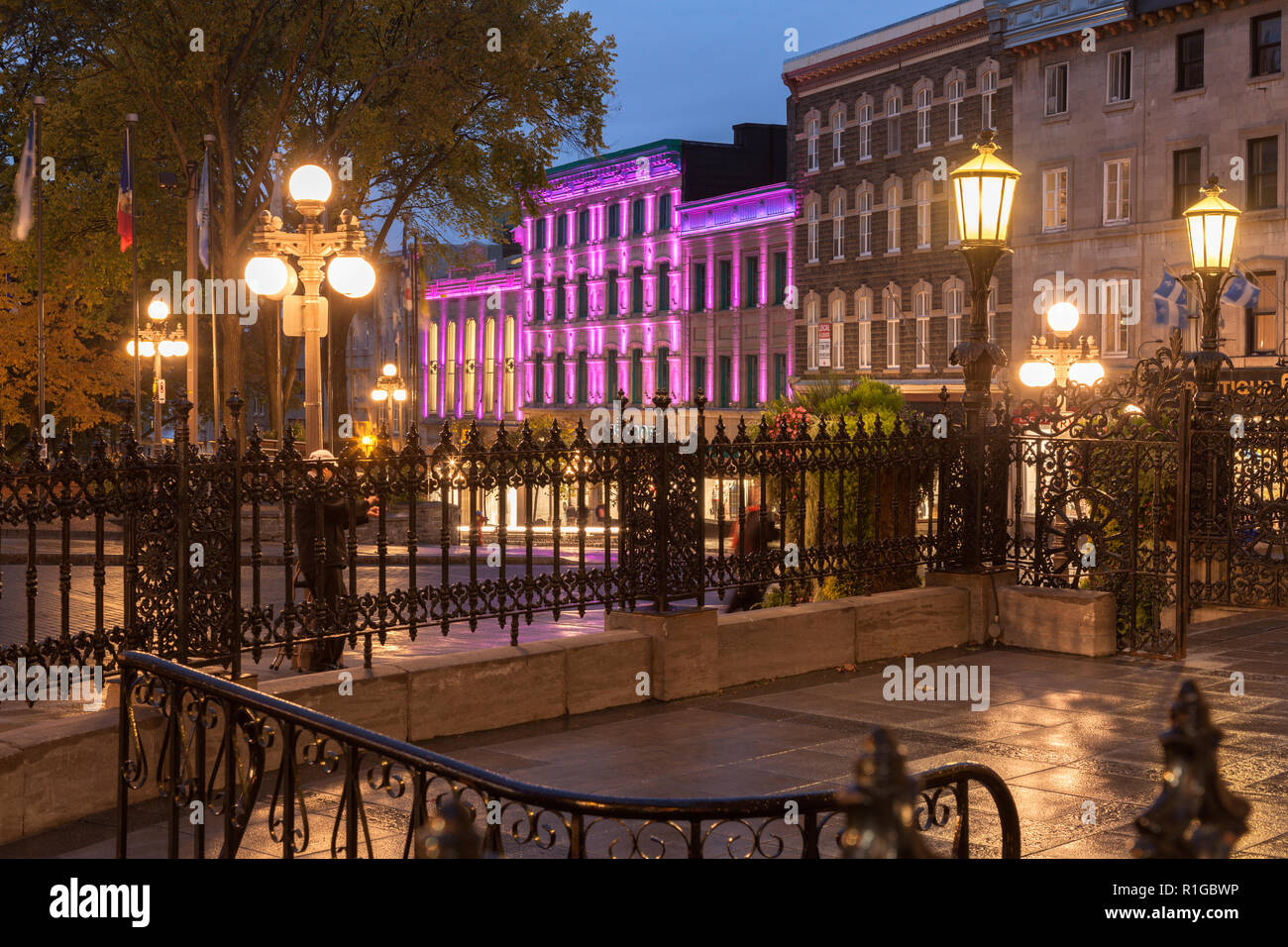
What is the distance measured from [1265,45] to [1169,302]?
272 inches

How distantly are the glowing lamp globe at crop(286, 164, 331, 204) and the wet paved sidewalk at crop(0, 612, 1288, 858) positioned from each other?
20.8 feet

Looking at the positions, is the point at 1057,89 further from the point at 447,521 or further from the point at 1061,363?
the point at 447,521

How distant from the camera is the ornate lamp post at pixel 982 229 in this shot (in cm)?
1240

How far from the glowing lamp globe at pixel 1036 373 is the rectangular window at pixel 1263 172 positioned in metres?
17.3

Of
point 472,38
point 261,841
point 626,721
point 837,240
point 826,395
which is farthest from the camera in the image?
point 837,240

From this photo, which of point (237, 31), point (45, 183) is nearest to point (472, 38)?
point (237, 31)

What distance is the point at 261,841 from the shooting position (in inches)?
267

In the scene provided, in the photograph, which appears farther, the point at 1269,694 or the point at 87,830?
the point at 1269,694

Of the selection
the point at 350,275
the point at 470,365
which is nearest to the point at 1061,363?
the point at 350,275

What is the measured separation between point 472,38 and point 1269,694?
23.4 m

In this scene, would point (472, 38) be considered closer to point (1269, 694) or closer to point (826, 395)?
point (826, 395)

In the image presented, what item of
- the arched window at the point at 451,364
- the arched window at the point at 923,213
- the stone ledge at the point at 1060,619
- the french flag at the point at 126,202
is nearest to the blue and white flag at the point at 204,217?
the french flag at the point at 126,202
